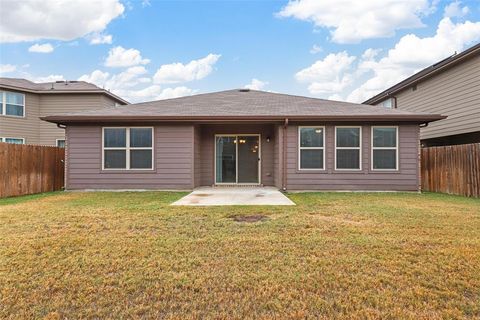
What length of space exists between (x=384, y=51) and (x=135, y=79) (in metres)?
17.9

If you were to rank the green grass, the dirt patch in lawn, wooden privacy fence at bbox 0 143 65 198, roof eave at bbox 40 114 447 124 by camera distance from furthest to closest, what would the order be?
roof eave at bbox 40 114 447 124 → wooden privacy fence at bbox 0 143 65 198 → the dirt patch in lawn → the green grass

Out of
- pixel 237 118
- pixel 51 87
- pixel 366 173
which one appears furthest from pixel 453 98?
pixel 51 87

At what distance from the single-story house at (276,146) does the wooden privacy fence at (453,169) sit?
0.87m

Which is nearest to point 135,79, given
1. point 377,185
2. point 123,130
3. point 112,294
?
point 123,130

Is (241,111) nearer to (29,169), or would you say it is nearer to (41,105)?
(29,169)

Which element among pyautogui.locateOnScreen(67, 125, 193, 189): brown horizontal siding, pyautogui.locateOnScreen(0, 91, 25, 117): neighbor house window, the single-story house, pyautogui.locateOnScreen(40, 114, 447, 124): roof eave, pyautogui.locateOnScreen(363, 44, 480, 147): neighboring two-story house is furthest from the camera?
pyautogui.locateOnScreen(0, 91, 25, 117): neighbor house window

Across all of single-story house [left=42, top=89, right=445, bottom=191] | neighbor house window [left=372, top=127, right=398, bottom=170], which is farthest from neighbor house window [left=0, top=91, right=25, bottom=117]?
neighbor house window [left=372, top=127, right=398, bottom=170]

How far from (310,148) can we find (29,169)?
8.74 meters

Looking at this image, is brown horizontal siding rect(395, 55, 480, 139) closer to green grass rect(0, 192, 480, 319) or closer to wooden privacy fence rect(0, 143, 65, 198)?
green grass rect(0, 192, 480, 319)

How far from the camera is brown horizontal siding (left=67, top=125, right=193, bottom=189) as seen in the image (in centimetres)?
1012

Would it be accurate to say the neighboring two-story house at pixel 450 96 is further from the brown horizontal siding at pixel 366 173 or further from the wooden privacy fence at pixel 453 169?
the brown horizontal siding at pixel 366 173

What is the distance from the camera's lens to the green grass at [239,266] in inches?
91.4

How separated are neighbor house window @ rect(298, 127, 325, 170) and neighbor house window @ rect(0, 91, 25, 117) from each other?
15.3 m

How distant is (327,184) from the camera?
9922 millimetres
